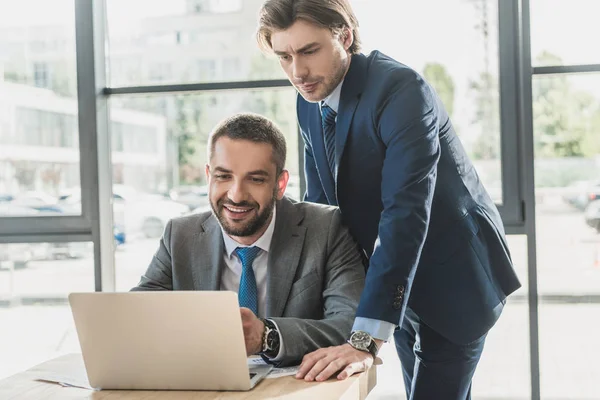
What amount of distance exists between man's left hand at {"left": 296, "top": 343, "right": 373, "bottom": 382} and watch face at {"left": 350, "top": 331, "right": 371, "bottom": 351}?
3 centimetres

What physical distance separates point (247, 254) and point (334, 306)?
244 mm

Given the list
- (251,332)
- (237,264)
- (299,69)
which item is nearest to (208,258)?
(237,264)

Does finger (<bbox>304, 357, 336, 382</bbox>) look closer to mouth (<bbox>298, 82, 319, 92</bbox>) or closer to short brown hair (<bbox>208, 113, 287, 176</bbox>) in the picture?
short brown hair (<bbox>208, 113, 287, 176</bbox>)

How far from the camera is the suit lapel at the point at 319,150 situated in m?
2.11

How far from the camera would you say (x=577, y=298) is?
10.7ft

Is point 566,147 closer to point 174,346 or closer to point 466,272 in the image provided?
point 466,272

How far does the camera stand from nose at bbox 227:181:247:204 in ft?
6.13

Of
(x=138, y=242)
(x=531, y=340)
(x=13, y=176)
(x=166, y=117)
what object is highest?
(x=166, y=117)

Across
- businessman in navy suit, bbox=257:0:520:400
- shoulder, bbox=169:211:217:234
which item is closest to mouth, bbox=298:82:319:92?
businessman in navy suit, bbox=257:0:520:400

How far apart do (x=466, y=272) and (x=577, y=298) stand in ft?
4.91

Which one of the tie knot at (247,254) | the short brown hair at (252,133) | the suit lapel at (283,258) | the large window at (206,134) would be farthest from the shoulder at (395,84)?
the large window at (206,134)

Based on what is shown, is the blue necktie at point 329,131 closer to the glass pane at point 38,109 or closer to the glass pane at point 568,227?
the glass pane at point 568,227

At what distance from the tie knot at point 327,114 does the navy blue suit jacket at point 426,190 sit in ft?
0.12

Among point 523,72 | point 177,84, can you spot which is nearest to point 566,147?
point 523,72
